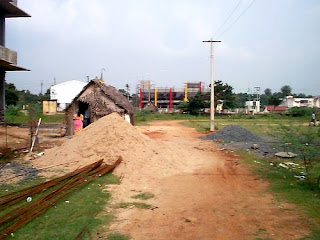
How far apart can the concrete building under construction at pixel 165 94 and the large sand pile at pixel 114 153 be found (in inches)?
2544

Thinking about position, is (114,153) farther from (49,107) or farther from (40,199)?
(49,107)

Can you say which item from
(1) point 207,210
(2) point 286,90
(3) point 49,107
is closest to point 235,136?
(1) point 207,210

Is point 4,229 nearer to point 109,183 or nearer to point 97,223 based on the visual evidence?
point 97,223

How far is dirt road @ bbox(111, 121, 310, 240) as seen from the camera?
5.40 m

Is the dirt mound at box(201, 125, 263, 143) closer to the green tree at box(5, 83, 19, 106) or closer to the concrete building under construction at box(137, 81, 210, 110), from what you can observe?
the green tree at box(5, 83, 19, 106)

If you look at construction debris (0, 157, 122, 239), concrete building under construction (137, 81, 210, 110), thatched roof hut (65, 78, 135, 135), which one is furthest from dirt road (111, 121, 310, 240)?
concrete building under construction (137, 81, 210, 110)

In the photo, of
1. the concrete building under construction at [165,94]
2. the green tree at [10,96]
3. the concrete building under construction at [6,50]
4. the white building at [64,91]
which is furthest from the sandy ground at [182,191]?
the concrete building under construction at [165,94]

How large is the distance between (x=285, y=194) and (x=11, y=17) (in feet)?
86.6

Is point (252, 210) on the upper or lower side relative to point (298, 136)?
lower

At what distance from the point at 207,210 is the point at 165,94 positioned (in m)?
72.3

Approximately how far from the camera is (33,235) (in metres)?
5.10

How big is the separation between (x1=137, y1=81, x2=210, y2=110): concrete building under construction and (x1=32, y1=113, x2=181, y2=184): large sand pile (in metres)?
64.6

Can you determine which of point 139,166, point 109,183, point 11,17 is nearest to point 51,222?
point 109,183

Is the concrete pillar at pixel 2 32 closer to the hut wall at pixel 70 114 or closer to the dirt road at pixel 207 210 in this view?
the hut wall at pixel 70 114
